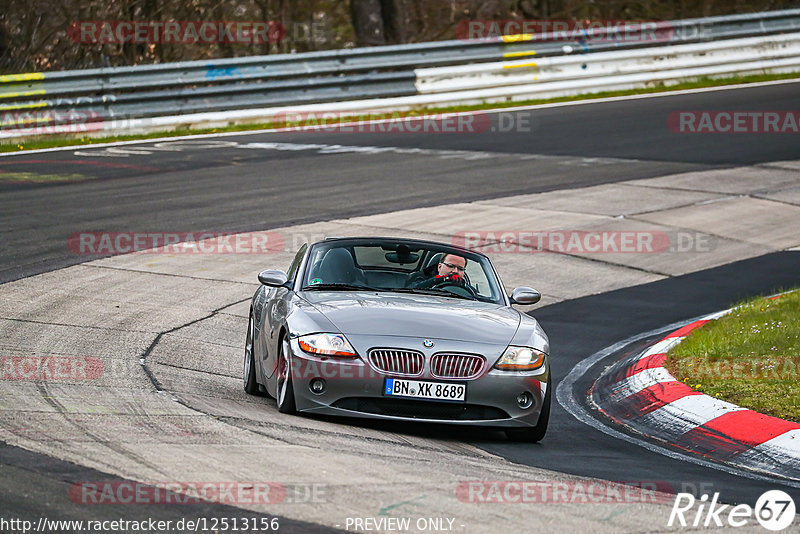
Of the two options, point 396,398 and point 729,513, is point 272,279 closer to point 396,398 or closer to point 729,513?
point 396,398

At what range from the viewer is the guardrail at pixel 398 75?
21.5 metres

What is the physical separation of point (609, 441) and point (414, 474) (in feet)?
7.78

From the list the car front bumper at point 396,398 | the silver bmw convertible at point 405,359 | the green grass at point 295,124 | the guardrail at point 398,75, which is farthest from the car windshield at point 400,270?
the guardrail at point 398,75

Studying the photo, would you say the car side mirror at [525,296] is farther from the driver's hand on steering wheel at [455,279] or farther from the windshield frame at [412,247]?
the driver's hand on steering wheel at [455,279]

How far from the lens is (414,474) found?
6.13 meters

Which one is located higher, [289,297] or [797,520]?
[289,297]

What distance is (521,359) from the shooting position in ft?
25.8

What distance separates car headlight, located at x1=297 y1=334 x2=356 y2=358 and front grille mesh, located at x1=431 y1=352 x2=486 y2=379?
0.53 m

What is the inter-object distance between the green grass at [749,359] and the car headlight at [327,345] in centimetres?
287

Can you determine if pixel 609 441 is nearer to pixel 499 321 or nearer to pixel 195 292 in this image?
pixel 499 321

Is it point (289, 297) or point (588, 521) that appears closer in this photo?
point (588, 521)

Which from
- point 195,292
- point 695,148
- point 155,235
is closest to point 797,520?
point 195,292

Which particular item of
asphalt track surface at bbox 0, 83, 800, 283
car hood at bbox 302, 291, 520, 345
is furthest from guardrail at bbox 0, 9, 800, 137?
car hood at bbox 302, 291, 520, 345

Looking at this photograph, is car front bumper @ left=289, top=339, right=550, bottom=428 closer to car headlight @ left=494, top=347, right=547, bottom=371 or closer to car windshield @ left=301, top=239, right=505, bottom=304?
car headlight @ left=494, top=347, right=547, bottom=371
